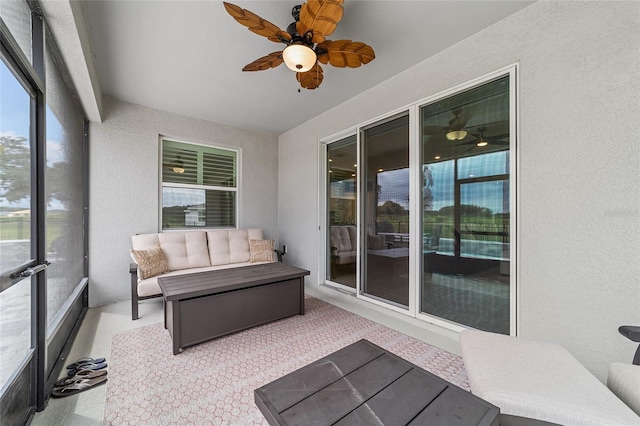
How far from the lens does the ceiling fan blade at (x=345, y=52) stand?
1.97 meters

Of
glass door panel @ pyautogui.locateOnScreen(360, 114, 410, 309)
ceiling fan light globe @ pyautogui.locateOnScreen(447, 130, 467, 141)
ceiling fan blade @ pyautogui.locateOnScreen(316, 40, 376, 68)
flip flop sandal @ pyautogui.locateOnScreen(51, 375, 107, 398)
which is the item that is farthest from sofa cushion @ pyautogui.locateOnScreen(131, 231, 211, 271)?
ceiling fan light globe @ pyautogui.locateOnScreen(447, 130, 467, 141)

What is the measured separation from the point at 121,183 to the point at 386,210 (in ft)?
12.2

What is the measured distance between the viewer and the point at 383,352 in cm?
147

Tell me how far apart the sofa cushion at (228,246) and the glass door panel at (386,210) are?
1965mm

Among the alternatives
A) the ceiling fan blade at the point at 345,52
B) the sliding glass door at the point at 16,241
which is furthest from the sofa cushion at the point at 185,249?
the ceiling fan blade at the point at 345,52

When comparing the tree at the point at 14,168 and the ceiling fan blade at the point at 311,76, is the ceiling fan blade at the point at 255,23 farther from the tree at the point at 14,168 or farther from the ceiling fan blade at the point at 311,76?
the tree at the point at 14,168

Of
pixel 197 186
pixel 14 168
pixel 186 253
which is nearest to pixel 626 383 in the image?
pixel 14 168

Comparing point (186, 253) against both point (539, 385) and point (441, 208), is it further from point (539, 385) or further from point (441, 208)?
point (539, 385)

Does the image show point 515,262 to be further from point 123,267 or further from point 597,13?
point 123,267

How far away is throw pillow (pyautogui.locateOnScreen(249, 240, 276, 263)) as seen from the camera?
4.02 metres

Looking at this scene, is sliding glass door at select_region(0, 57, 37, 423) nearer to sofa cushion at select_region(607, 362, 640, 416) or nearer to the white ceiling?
the white ceiling

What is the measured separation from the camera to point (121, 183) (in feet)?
11.8

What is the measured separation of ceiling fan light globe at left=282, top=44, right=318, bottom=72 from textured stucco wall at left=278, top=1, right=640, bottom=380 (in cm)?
157

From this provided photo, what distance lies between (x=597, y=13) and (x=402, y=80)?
5.02 ft
